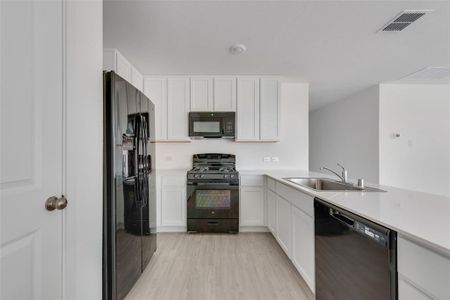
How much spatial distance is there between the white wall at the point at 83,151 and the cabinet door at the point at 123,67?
1.09 m

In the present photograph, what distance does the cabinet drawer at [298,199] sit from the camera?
5.09ft

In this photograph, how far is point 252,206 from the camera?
2963mm

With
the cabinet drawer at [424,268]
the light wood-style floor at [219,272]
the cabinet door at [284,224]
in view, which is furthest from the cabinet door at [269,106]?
the cabinet drawer at [424,268]

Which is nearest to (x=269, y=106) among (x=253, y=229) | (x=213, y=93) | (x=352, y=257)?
(x=213, y=93)

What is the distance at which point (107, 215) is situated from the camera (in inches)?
54.3

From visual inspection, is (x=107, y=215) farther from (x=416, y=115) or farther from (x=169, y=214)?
(x=416, y=115)

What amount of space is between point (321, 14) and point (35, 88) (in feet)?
7.09

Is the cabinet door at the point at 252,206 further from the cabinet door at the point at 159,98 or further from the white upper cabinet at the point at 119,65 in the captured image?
the white upper cabinet at the point at 119,65

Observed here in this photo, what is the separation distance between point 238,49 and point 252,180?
182 centimetres

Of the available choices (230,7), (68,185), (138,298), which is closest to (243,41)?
(230,7)

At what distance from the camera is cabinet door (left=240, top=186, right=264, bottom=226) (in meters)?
2.95

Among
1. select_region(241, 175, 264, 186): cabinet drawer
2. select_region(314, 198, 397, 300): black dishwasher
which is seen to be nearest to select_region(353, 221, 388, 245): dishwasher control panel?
select_region(314, 198, 397, 300): black dishwasher

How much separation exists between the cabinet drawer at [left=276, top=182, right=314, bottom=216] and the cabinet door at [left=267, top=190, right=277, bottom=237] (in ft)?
1.13

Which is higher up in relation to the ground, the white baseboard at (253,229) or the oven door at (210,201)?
the oven door at (210,201)
